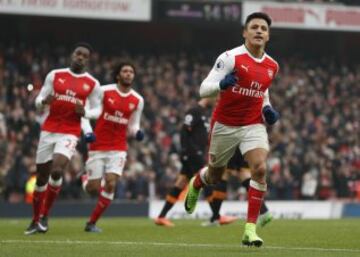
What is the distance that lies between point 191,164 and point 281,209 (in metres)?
9.46

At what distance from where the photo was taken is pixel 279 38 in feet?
131

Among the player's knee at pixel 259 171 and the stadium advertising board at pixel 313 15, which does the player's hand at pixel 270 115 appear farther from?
the stadium advertising board at pixel 313 15

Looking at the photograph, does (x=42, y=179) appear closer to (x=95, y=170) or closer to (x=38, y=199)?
(x=38, y=199)

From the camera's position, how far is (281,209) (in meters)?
26.6

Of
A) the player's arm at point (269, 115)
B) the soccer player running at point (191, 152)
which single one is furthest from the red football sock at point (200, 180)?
the soccer player running at point (191, 152)

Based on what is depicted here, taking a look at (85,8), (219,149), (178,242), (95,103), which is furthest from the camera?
(85,8)

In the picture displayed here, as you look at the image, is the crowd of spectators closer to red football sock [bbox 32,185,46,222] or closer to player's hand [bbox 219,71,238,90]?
red football sock [bbox 32,185,46,222]

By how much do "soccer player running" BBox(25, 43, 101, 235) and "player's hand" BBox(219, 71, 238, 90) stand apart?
13.1 ft

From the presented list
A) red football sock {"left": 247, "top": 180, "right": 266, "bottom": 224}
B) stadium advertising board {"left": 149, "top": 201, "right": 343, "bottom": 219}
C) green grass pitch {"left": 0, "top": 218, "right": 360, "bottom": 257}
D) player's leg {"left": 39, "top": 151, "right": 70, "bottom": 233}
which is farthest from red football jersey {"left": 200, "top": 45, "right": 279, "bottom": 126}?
stadium advertising board {"left": 149, "top": 201, "right": 343, "bottom": 219}

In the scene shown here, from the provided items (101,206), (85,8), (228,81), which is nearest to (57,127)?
(101,206)

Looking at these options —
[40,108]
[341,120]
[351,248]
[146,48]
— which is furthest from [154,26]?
[351,248]

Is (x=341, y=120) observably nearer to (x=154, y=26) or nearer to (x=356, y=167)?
(x=356, y=167)

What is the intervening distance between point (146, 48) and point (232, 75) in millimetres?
26996

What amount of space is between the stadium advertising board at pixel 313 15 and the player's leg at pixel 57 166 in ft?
72.2
